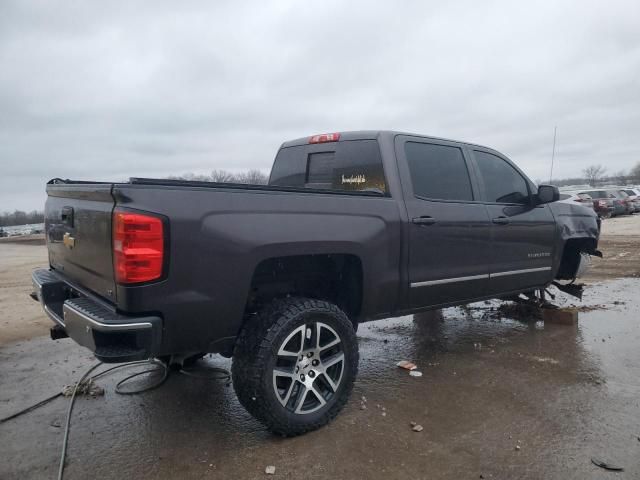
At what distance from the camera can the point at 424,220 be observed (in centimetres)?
361

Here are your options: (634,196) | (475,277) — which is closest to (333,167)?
(475,277)

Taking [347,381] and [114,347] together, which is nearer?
[114,347]

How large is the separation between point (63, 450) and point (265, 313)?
1.39m

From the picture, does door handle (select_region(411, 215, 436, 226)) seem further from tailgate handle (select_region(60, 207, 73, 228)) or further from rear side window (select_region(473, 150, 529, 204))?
tailgate handle (select_region(60, 207, 73, 228))

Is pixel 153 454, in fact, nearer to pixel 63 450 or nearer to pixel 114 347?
pixel 63 450

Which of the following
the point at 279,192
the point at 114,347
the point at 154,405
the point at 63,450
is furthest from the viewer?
the point at 154,405

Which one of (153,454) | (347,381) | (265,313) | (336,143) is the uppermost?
(336,143)

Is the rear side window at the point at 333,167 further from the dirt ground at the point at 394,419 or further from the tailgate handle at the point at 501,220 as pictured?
the dirt ground at the point at 394,419

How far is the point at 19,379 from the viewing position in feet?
12.8

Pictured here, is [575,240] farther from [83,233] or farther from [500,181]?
[83,233]

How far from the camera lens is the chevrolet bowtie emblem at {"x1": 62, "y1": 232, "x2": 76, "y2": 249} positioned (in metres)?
3.04

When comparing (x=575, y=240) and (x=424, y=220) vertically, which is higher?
(x=424, y=220)

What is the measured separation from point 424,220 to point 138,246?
2.12 m

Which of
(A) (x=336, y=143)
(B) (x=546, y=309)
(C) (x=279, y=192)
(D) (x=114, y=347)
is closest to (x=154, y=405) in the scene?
(D) (x=114, y=347)
